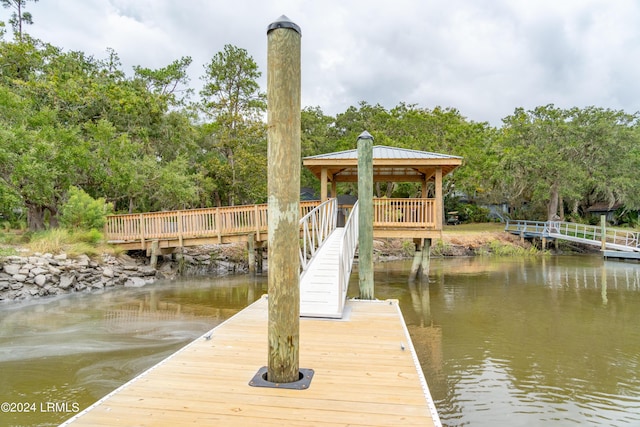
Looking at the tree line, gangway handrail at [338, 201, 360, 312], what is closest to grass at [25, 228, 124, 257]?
the tree line

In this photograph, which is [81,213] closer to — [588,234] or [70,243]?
[70,243]

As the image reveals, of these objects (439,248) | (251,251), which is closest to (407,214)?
(251,251)

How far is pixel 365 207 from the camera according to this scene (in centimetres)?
693

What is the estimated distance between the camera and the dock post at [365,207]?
22.6ft

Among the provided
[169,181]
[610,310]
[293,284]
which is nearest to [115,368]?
[293,284]

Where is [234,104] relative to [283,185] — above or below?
above

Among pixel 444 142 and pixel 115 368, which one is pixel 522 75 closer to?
pixel 444 142

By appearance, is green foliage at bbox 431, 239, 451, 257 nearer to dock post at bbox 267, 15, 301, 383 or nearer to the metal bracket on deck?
the metal bracket on deck

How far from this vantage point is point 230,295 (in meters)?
11.4

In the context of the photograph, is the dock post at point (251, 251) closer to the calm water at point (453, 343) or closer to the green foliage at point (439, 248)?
the calm water at point (453, 343)

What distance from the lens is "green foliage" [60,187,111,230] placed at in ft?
44.4

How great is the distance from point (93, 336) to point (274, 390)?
5863 mm

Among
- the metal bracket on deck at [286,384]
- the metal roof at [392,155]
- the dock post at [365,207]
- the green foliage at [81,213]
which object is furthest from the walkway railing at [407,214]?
the green foliage at [81,213]

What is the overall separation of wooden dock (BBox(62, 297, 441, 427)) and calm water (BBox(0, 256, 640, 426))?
1522 millimetres
